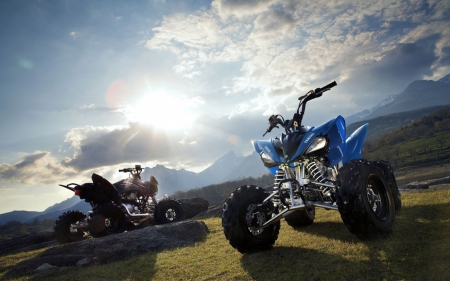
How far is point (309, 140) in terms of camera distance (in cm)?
554

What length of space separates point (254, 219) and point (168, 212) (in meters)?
10.0

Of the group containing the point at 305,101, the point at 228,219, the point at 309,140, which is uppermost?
the point at 305,101

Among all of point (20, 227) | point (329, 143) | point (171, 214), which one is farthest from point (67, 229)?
point (20, 227)

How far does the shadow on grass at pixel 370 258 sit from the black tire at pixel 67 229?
33.6ft

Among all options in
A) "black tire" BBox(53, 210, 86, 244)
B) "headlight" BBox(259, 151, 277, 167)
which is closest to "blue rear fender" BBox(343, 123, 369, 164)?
"headlight" BBox(259, 151, 277, 167)

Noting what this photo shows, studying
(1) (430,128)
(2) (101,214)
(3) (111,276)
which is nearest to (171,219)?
(2) (101,214)

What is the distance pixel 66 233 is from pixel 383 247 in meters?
12.6

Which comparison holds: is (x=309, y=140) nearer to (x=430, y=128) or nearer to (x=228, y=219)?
(x=228, y=219)

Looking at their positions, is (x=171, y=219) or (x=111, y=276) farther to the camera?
(x=171, y=219)

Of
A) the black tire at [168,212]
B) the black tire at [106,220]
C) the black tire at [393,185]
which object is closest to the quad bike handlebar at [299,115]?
the black tire at [393,185]

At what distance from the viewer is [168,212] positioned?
1488cm

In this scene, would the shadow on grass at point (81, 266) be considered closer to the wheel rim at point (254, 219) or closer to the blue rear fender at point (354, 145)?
the wheel rim at point (254, 219)

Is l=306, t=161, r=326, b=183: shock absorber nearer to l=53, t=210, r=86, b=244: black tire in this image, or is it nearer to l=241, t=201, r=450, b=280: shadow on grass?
l=241, t=201, r=450, b=280: shadow on grass

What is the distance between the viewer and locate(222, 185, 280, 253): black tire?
5.53 m
